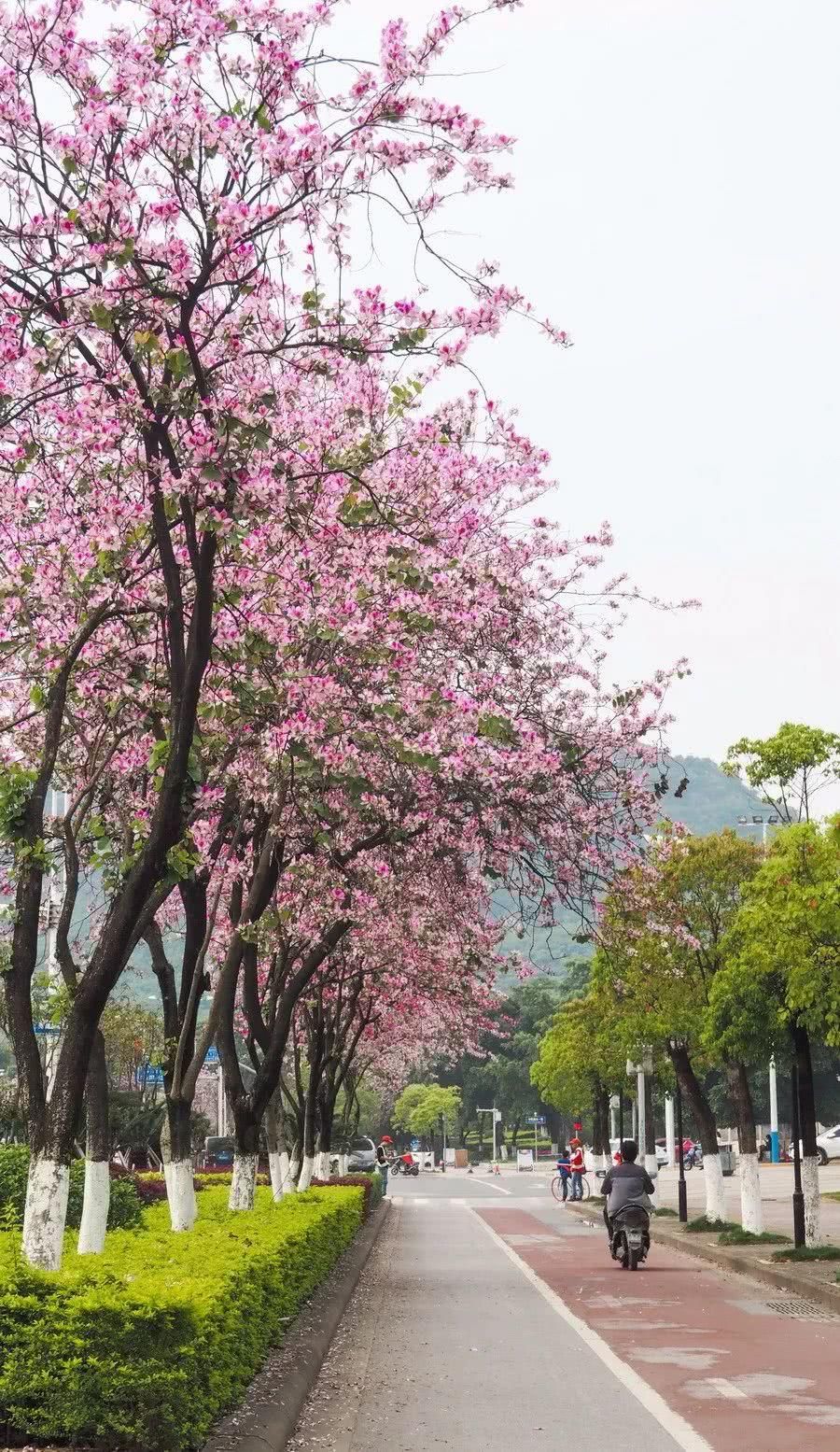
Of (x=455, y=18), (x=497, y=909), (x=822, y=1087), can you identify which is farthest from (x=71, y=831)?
(x=822, y=1087)

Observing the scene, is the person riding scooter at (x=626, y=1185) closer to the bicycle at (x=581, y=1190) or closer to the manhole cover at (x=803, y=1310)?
the manhole cover at (x=803, y=1310)

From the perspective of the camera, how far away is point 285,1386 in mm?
9734

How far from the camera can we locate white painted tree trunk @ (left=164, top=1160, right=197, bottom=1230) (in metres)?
14.8

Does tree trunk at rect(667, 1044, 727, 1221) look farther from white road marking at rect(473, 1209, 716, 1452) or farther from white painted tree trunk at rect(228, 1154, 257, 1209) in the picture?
white painted tree trunk at rect(228, 1154, 257, 1209)

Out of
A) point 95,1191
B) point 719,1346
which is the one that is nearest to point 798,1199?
point 719,1346

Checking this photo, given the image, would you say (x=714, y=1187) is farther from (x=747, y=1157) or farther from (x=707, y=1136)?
(x=747, y=1157)

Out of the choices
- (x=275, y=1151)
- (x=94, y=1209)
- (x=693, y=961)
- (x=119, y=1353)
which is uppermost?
(x=693, y=961)

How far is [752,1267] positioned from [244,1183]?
682 cm

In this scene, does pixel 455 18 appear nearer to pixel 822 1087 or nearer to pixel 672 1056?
pixel 672 1056

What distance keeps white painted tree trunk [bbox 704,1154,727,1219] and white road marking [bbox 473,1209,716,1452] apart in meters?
8.87

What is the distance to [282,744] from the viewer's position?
1216 cm

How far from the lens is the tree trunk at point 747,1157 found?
2453 cm

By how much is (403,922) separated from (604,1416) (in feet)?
36.4

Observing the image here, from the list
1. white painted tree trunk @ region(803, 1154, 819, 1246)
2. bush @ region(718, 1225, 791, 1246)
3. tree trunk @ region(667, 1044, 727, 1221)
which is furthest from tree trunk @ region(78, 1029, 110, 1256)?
tree trunk @ region(667, 1044, 727, 1221)
